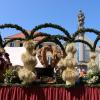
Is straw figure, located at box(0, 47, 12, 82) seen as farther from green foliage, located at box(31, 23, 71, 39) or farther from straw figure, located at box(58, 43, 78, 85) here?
straw figure, located at box(58, 43, 78, 85)

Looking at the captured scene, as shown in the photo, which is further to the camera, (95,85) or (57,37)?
(57,37)

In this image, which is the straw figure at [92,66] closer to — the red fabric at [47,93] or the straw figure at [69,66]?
the straw figure at [69,66]

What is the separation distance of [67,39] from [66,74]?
1797mm

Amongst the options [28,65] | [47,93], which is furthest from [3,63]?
[47,93]

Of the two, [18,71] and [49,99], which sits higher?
[18,71]

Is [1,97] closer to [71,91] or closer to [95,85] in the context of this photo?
[71,91]

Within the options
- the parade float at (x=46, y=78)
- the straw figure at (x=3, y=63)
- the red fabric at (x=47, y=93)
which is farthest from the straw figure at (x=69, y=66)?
the straw figure at (x=3, y=63)

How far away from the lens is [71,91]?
48.7ft

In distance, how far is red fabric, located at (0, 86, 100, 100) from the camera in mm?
14562

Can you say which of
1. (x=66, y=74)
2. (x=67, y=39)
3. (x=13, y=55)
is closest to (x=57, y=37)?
(x=67, y=39)

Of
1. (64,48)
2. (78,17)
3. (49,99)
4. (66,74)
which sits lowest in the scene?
(49,99)

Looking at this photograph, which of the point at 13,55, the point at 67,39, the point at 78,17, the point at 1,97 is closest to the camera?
the point at 1,97

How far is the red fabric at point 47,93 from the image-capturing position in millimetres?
14562

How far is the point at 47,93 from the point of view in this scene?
579 inches
